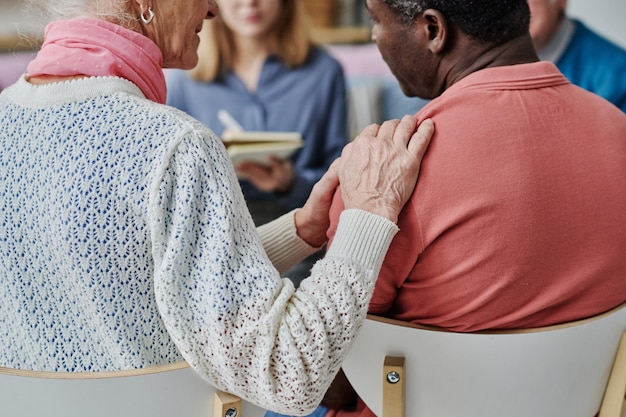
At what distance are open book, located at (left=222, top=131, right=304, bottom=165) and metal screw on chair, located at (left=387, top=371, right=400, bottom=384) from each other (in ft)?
4.23

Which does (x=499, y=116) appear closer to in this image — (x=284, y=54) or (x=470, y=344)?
(x=470, y=344)

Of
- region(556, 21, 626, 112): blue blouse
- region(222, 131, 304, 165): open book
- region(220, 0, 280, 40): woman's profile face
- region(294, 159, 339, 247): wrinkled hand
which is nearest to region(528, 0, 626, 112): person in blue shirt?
region(556, 21, 626, 112): blue blouse

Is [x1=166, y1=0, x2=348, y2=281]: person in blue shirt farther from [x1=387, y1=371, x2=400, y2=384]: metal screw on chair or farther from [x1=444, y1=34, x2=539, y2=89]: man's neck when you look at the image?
[x1=387, y1=371, x2=400, y2=384]: metal screw on chair

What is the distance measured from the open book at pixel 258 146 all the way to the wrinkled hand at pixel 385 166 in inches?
45.5

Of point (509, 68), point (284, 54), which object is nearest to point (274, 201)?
point (284, 54)

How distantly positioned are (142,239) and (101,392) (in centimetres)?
20

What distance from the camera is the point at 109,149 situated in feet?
3.05

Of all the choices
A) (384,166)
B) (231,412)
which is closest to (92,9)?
(384,166)

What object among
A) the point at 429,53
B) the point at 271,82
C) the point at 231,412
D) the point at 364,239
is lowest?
the point at 271,82

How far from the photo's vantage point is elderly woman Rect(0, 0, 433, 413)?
911 mm

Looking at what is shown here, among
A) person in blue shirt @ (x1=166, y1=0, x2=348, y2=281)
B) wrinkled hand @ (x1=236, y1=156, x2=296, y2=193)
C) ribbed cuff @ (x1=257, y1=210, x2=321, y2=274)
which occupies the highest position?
ribbed cuff @ (x1=257, y1=210, x2=321, y2=274)

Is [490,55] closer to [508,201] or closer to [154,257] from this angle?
[508,201]

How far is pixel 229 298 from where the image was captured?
35.4 inches

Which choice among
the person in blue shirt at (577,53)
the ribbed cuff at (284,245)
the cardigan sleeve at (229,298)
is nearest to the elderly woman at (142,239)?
the cardigan sleeve at (229,298)
